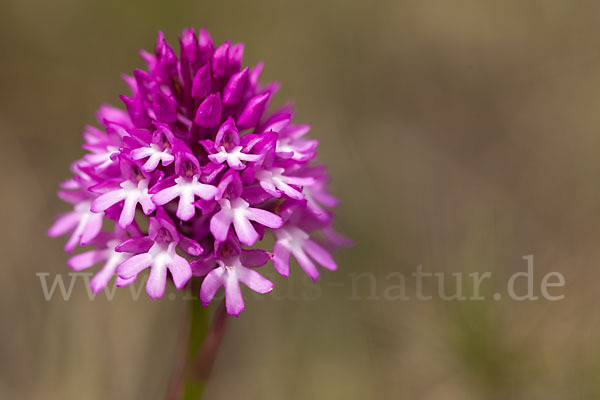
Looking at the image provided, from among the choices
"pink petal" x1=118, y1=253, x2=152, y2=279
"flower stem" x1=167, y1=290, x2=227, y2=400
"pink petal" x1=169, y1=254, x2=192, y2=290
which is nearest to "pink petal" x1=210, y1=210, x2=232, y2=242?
"pink petal" x1=169, y1=254, x2=192, y2=290

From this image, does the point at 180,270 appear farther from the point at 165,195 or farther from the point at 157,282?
A: the point at 165,195

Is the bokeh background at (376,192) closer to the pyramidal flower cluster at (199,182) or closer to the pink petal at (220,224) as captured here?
the pyramidal flower cluster at (199,182)

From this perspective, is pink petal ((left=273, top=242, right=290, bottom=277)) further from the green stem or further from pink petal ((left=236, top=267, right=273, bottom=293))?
the green stem

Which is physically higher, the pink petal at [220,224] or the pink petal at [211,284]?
the pink petal at [220,224]

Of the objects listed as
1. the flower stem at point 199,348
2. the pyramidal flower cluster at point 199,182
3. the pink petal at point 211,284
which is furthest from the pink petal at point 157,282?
the flower stem at point 199,348

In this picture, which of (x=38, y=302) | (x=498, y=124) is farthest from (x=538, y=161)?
(x=38, y=302)

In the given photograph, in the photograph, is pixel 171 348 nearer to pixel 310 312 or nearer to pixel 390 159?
pixel 310 312
